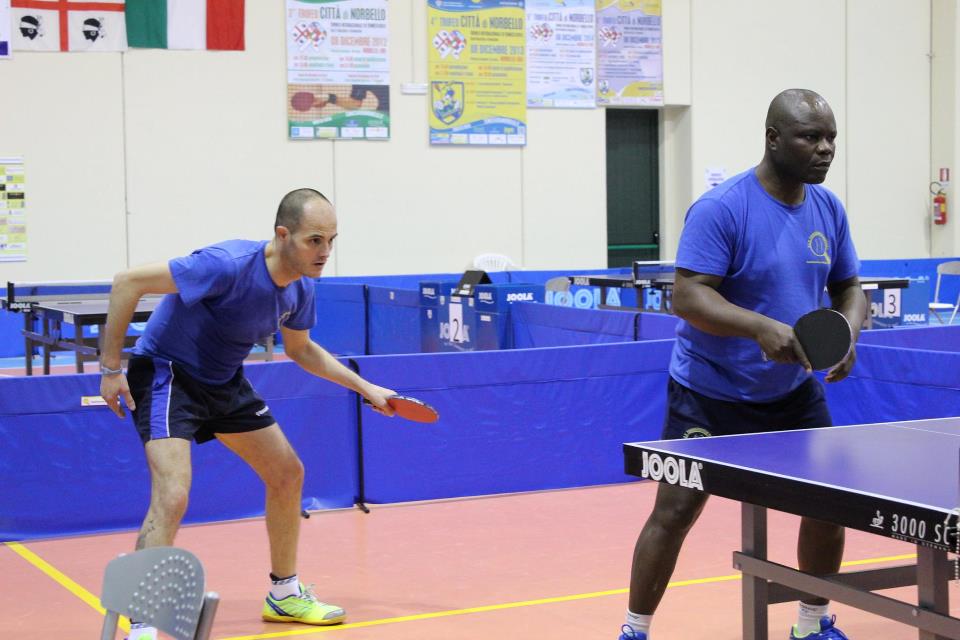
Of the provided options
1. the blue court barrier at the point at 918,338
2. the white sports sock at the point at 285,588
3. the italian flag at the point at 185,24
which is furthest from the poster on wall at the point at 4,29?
the white sports sock at the point at 285,588

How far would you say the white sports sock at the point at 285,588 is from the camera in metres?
4.20

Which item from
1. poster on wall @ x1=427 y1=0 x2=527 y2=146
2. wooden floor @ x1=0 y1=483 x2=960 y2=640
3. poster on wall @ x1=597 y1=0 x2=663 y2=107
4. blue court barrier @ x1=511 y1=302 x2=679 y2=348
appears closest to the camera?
wooden floor @ x1=0 y1=483 x2=960 y2=640

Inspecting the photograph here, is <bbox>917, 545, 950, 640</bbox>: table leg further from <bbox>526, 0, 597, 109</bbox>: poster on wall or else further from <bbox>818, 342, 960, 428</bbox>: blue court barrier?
<bbox>526, 0, 597, 109</bbox>: poster on wall

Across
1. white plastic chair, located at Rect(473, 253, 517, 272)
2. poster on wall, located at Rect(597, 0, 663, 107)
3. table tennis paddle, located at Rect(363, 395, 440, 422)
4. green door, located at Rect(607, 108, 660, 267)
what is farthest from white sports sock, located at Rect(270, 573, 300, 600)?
green door, located at Rect(607, 108, 660, 267)

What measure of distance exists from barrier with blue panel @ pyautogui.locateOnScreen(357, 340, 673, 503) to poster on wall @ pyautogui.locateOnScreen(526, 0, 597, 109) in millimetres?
10444

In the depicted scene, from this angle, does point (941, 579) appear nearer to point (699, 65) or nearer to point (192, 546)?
point (192, 546)

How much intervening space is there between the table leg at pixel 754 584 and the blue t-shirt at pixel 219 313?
1.53m

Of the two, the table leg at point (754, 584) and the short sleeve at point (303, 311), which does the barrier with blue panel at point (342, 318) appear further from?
the table leg at point (754, 584)

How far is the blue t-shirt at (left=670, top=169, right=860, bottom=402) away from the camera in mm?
3279

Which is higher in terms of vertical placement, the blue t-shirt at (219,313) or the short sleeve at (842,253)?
the short sleeve at (842,253)

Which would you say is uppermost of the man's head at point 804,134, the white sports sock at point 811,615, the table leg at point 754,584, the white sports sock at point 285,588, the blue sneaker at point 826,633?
the man's head at point 804,134

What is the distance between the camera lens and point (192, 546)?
526 cm

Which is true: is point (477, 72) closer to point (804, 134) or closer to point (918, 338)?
point (918, 338)

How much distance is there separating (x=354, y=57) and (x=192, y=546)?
11.2 m
